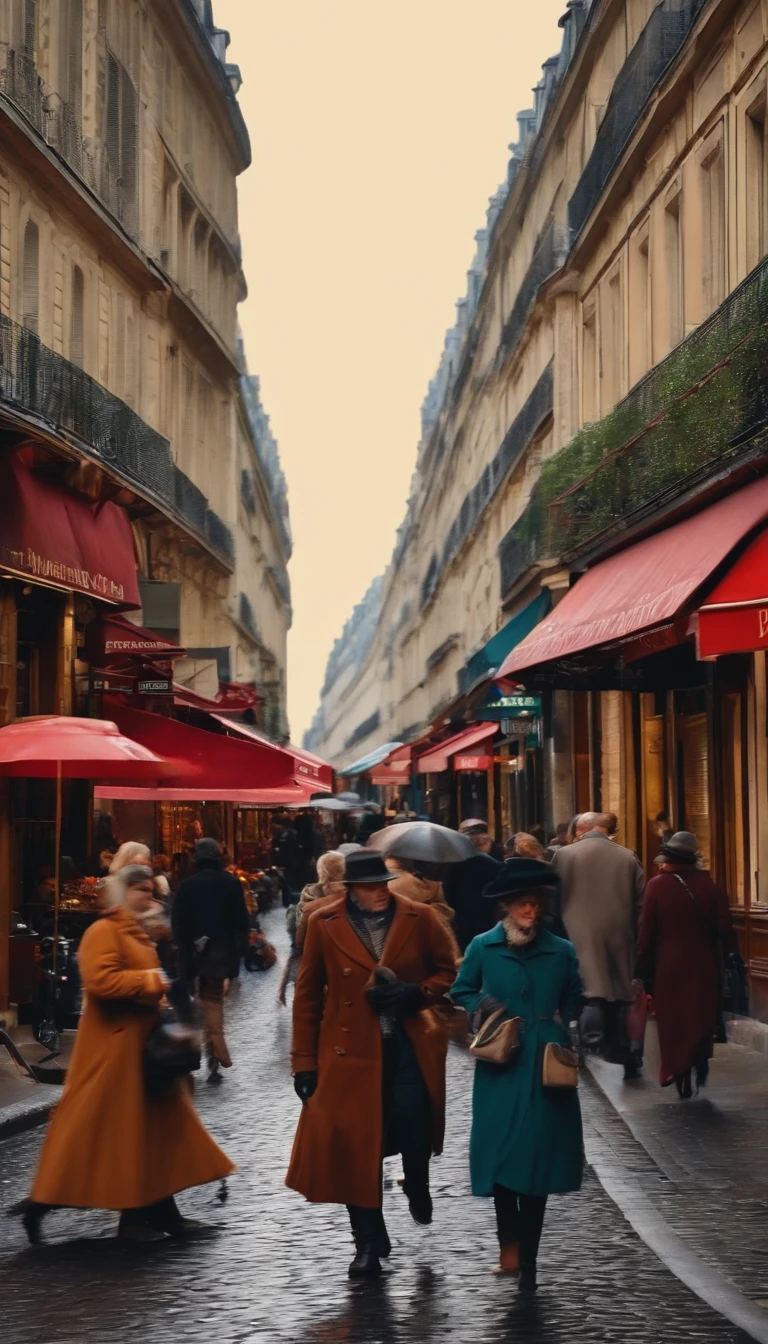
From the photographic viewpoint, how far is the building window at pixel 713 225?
65.7 ft

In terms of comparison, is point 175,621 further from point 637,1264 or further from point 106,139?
point 637,1264

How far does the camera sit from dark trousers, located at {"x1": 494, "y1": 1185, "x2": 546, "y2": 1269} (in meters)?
7.96

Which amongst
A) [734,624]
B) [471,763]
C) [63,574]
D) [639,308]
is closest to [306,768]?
[471,763]

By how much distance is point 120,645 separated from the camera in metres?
24.0

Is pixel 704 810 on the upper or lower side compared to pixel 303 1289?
upper

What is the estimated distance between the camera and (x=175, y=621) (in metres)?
29.8

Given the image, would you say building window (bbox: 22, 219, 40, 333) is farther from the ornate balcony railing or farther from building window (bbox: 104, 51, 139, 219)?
building window (bbox: 104, 51, 139, 219)

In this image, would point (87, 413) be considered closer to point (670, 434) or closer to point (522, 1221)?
point (670, 434)

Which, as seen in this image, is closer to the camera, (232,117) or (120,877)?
(120,877)

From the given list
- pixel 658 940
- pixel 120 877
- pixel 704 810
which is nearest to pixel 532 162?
pixel 704 810

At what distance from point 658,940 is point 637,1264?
551cm

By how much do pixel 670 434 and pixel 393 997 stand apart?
37.1 ft

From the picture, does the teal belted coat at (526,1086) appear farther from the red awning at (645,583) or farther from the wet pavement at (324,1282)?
the red awning at (645,583)

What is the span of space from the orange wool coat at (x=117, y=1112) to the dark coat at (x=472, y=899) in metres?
9.89
